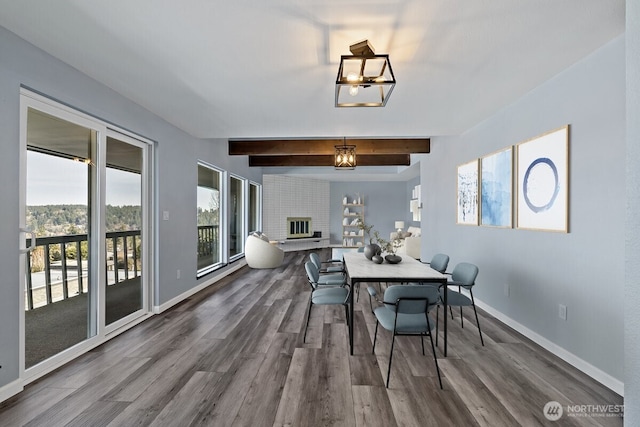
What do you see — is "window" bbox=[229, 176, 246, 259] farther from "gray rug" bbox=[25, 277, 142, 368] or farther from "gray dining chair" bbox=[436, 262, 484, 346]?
"gray dining chair" bbox=[436, 262, 484, 346]

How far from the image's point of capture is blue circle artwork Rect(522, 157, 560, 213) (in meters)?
2.79

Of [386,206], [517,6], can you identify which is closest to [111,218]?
[517,6]

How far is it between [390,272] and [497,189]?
1.82m

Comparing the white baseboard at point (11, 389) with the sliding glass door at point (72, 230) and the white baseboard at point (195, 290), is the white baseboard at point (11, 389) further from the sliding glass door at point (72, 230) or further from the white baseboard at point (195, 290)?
the white baseboard at point (195, 290)

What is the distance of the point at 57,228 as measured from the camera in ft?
8.55

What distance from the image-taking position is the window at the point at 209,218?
18.4 ft

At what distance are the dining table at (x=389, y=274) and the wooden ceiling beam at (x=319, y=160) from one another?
4.68 m

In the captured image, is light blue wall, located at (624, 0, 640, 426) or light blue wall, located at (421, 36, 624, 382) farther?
light blue wall, located at (421, 36, 624, 382)

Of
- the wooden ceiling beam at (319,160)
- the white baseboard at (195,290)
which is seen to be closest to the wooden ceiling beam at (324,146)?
the wooden ceiling beam at (319,160)

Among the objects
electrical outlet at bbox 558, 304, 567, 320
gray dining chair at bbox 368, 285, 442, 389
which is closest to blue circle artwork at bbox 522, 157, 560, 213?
electrical outlet at bbox 558, 304, 567, 320

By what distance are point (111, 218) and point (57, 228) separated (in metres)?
0.61

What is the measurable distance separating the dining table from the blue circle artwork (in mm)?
1144

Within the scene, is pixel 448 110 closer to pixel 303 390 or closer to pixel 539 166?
pixel 539 166

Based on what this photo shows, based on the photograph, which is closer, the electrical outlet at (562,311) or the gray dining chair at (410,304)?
the gray dining chair at (410,304)
